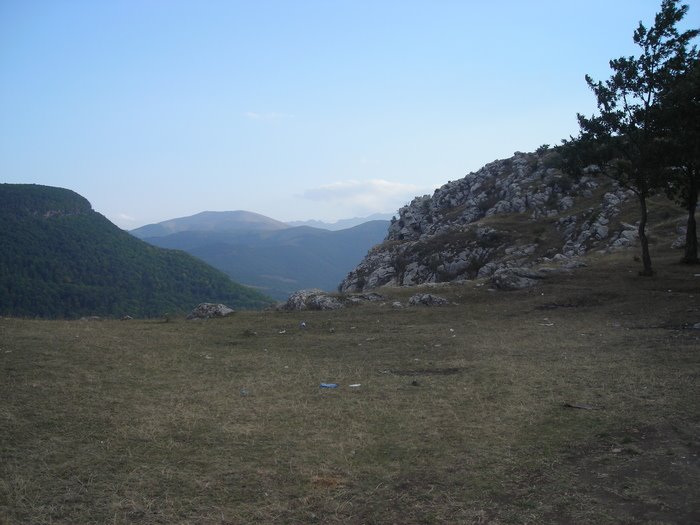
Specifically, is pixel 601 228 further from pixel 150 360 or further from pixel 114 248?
pixel 114 248

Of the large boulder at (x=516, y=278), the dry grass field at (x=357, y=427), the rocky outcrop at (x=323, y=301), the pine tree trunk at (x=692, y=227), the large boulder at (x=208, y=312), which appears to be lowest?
the dry grass field at (x=357, y=427)

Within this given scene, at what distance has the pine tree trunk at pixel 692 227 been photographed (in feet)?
104

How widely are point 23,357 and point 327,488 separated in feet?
43.0

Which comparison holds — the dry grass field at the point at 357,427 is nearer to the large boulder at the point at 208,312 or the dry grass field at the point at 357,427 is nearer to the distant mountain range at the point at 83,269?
the large boulder at the point at 208,312

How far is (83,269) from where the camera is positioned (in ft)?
436

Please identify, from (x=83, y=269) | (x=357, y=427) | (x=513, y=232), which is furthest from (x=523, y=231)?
(x=83, y=269)

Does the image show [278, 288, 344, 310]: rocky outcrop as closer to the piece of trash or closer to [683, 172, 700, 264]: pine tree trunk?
the piece of trash

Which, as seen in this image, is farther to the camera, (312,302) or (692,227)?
(692,227)

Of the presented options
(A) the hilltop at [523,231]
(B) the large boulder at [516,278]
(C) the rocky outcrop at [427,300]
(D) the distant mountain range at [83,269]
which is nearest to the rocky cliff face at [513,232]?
(A) the hilltop at [523,231]

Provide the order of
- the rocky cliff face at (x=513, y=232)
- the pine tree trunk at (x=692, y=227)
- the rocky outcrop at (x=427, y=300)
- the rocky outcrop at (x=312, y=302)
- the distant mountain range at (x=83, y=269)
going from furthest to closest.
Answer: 1. the distant mountain range at (x=83, y=269)
2. the rocky cliff face at (x=513, y=232)
3. the pine tree trunk at (x=692, y=227)
4. the rocky outcrop at (x=312, y=302)
5. the rocky outcrop at (x=427, y=300)

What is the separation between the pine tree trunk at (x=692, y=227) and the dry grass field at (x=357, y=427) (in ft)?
45.4

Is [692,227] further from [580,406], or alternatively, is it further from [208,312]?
[208,312]

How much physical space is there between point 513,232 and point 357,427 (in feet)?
174

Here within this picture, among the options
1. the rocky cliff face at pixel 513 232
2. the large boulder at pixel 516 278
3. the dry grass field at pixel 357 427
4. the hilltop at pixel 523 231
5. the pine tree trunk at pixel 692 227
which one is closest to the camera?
the dry grass field at pixel 357 427
